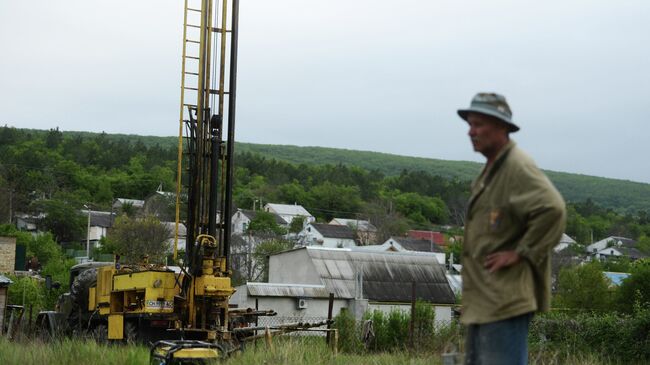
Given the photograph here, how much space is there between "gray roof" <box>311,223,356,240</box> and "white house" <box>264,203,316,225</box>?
485 inches

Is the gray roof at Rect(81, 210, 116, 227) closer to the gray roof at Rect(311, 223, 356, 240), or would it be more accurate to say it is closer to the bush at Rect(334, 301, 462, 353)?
the gray roof at Rect(311, 223, 356, 240)

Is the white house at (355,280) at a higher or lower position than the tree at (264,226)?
higher

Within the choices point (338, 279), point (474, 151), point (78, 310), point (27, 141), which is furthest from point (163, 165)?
point (474, 151)

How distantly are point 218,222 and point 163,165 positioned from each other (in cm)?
12056

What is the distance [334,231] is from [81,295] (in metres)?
90.6

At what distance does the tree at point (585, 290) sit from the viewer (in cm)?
4719

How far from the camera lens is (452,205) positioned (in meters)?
166

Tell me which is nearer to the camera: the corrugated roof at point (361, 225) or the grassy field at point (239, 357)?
the grassy field at point (239, 357)

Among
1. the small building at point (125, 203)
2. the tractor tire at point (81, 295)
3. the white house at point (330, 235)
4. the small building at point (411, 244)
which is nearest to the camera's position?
the tractor tire at point (81, 295)

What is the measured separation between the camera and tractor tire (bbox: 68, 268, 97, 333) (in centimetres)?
2725

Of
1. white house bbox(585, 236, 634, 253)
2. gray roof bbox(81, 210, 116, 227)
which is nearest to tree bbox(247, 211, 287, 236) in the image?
gray roof bbox(81, 210, 116, 227)

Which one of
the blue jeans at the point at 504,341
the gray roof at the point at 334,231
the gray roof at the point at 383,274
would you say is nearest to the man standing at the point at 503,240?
the blue jeans at the point at 504,341

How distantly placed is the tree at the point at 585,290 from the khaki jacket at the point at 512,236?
40533mm

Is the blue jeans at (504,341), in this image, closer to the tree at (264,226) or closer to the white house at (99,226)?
the tree at (264,226)
